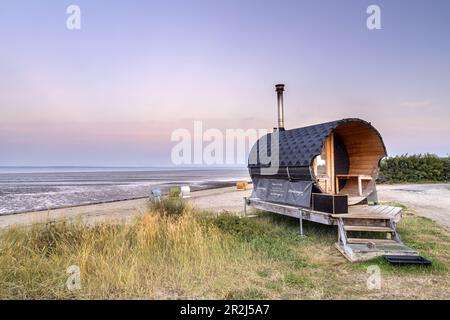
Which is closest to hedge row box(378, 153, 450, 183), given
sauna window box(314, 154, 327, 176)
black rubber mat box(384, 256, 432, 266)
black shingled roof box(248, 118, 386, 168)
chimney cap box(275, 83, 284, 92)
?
sauna window box(314, 154, 327, 176)

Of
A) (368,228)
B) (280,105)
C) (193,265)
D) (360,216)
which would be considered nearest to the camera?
(193,265)

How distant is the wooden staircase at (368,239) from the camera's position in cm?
564

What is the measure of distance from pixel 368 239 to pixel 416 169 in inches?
865

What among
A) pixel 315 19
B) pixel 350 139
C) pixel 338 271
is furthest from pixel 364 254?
pixel 315 19

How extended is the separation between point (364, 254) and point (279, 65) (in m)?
9.99

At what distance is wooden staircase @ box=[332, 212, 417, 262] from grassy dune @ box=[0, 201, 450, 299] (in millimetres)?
243

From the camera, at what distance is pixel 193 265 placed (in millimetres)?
5367

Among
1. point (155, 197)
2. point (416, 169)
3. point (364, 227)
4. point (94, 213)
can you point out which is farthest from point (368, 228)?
point (416, 169)

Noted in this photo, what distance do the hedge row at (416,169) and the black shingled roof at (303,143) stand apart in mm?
18530

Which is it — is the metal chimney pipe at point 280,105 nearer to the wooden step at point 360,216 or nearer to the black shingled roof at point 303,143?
the black shingled roof at point 303,143

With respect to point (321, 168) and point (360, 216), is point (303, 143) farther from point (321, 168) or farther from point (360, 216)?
point (360, 216)

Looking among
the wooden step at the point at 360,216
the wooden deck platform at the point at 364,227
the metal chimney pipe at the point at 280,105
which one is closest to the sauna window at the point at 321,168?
the wooden deck platform at the point at 364,227

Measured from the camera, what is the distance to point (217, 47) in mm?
13281

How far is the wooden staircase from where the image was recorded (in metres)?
5.64
